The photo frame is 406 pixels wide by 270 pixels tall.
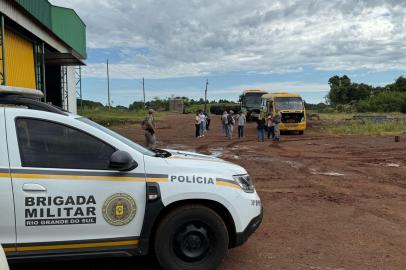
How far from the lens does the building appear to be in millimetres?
15527

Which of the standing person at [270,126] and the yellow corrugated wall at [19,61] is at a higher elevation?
the yellow corrugated wall at [19,61]

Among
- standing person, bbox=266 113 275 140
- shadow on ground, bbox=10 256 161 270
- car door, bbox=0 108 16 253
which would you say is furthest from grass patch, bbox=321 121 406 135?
car door, bbox=0 108 16 253

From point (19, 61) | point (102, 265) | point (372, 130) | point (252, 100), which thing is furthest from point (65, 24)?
point (102, 265)

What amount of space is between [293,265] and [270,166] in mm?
9250

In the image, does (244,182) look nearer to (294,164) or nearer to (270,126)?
(294,164)

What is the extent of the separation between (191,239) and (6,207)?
5.96 ft

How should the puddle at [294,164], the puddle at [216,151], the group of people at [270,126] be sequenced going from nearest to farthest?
the puddle at [294,164]
the puddle at [216,151]
the group of people at [270,126]

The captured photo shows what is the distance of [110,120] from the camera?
4634cm

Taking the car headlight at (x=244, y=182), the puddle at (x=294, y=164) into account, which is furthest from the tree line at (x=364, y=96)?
the car headlight at (x=244, y=182)

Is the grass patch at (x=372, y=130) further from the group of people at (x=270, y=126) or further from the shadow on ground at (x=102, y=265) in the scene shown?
the shadow on ground at (x=102, y=265)

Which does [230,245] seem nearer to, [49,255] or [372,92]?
[49,255]

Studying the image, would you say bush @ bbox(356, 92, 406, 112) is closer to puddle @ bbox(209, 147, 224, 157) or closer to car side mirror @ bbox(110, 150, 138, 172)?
puddle @ bbox(209, 147, 224, 157)

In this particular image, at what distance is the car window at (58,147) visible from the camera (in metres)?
4.50

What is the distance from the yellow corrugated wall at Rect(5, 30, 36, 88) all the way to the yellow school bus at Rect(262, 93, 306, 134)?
16.7 metres
